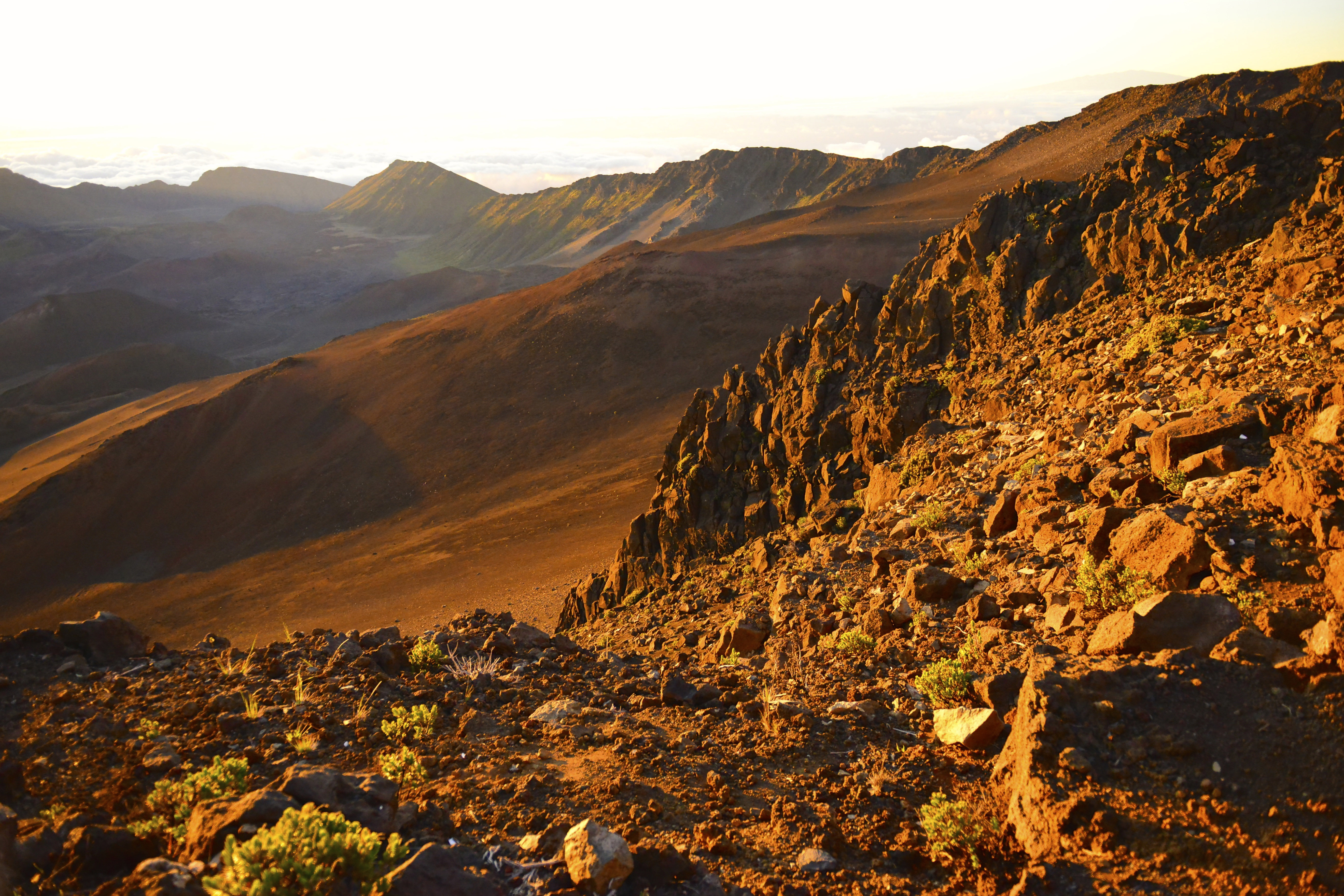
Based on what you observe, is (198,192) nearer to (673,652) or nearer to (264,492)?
(264,492)

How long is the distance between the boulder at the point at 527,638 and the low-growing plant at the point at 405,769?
2.32m

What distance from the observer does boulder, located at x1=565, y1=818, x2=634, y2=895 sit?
316 centimetres

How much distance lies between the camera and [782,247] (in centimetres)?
3878

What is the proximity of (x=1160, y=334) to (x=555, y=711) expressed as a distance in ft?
22.9

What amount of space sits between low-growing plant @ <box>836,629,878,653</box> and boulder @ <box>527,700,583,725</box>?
6.66ft

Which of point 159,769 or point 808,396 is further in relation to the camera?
point 808,396

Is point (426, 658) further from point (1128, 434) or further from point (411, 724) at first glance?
point (1128, 434)

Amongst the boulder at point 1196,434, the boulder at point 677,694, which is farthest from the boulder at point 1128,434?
the boulder at point 677,694

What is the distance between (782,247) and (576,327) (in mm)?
11899

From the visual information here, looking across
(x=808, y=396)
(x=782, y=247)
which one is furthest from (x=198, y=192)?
(x=808, y=396)

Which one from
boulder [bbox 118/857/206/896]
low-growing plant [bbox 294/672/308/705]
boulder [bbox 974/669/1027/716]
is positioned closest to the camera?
boulder [bbox 118/857/206/896]

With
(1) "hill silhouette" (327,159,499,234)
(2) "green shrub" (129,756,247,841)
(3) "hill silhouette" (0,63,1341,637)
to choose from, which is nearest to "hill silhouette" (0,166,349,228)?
(1) "hill silhouette" (327,159,499,234)

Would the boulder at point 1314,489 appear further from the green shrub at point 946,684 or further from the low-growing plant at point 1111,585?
the green shrub at point 946,684

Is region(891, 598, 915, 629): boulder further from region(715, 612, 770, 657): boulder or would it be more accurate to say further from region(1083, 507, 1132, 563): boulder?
region(715, 612, 770, 657): boulder
